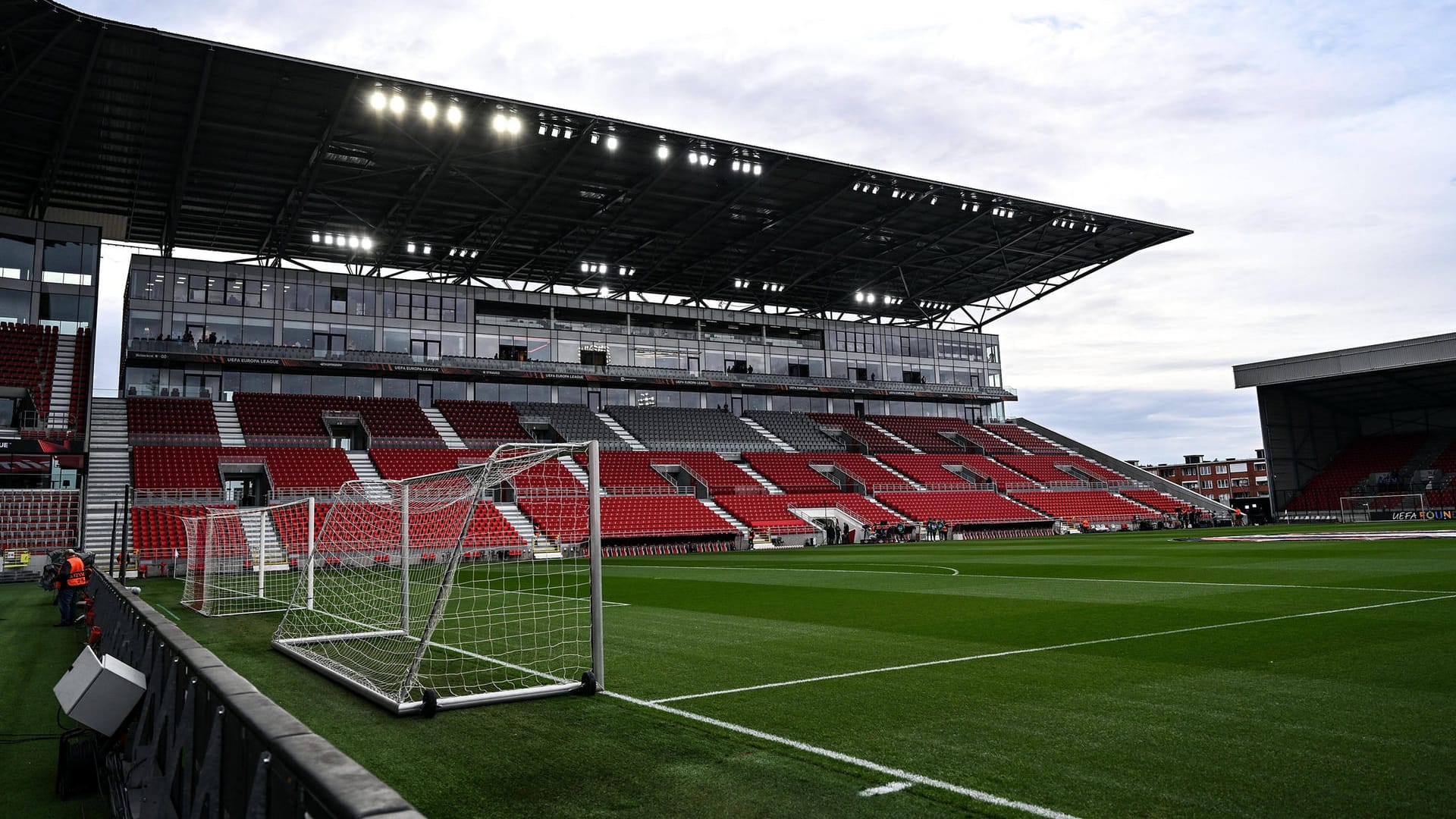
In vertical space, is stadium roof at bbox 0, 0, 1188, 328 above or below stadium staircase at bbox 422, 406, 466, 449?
above

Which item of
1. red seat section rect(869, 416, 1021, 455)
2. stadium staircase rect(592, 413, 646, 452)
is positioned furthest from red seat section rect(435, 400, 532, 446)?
red seat section rect(869, 416, 1021, 455)

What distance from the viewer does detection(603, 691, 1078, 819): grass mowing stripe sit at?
14.5 ft

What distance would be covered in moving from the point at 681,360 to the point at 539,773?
4925 cm

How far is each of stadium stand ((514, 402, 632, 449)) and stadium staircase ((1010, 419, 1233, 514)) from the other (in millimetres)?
34558

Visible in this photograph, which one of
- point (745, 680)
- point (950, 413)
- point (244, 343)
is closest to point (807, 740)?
point (745, 680)

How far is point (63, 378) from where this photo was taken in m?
34.8

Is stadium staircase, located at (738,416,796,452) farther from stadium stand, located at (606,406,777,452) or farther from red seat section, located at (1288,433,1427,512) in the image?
red seat section, located at (1288,433,1427,512)

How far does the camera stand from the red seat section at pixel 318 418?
4006 cm

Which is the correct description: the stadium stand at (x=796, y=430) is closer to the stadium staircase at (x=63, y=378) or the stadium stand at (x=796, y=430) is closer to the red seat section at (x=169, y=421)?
the red seat section at (x=169, y=421)

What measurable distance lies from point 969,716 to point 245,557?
68.7 feet

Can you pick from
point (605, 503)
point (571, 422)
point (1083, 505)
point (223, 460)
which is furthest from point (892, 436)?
point (223, 460)

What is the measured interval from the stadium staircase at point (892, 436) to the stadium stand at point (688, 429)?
359 inches

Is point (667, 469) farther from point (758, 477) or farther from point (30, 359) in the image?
point (30, 359)

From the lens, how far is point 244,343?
42.6 m
